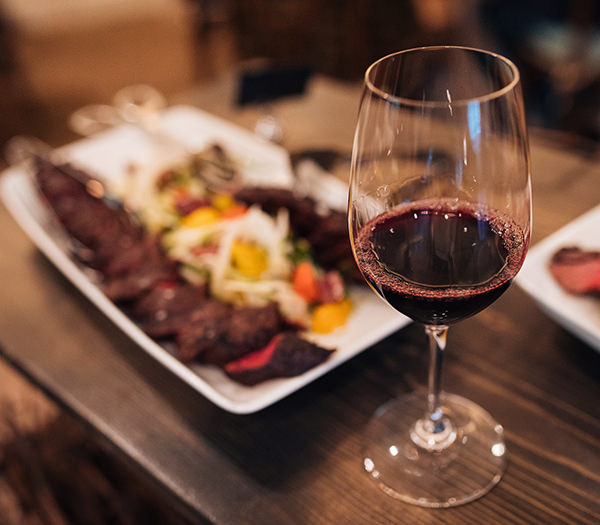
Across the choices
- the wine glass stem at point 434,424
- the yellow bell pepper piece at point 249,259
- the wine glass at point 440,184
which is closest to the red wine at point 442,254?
the wine glass at point 440,184

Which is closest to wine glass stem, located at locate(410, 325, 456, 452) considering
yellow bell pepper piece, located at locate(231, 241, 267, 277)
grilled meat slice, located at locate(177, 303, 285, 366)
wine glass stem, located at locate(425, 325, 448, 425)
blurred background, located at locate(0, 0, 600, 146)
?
wine glass stem, located at locate(425, 325, 448, 425)

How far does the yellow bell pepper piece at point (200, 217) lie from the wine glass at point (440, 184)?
692 mm

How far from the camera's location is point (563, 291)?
1.07 meters

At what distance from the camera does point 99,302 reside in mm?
1179

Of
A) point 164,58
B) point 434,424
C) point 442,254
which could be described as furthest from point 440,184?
point 164,58

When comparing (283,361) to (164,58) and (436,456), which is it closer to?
(436,456)

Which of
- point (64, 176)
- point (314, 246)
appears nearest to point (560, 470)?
point (314, 246)

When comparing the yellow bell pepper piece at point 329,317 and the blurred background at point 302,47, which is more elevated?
the yellow bell pepper piece at point 329,317

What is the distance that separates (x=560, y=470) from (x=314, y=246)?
0.61 metres

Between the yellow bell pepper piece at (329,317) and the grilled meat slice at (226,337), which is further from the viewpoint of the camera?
the yellow bell pepper piece at (329,317)

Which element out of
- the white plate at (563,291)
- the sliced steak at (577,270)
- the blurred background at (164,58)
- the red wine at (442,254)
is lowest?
the blurred background at (164,58)

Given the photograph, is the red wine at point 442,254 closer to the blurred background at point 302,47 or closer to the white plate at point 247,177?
the white plate at point 247,177

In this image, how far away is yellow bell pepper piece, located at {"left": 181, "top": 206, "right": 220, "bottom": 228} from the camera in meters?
1.43

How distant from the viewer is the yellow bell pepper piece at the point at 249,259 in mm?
1250
